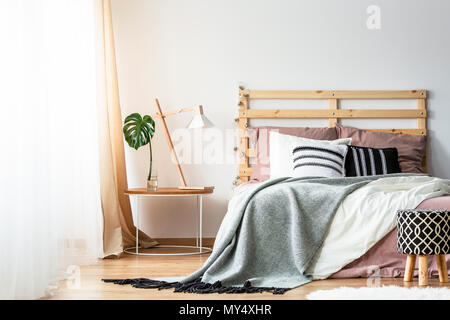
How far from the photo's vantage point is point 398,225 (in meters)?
2.78

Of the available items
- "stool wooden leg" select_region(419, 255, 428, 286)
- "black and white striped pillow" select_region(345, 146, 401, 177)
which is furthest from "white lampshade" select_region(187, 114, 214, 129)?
"stool wooden leg" select_region(419, 255, 428, 286)

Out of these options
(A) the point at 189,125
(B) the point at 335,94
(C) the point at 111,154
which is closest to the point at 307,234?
(A) the point at 189,125

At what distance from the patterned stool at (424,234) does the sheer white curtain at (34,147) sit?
5.54 ft

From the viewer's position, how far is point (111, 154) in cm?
389

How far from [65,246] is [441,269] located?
2.07m

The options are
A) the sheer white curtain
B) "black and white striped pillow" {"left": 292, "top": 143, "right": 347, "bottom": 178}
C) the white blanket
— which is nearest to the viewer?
the sheer white curtain

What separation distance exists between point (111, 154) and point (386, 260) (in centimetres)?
199

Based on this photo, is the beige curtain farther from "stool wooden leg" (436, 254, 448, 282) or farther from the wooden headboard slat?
"stool wooden leg" (436, 254, 448, 282)

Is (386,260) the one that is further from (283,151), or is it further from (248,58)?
(248,58)

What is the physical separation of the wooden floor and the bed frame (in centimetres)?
120

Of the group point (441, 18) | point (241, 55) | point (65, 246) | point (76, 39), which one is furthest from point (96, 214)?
point (441, 18)

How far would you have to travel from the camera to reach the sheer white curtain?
2205 mm

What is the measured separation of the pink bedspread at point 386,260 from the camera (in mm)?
2943

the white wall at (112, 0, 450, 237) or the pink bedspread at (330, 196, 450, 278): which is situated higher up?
the white wall at (112, 0, 450, 237)
